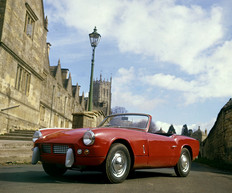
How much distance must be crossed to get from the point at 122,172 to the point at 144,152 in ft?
2.24

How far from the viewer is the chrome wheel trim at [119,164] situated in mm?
4398

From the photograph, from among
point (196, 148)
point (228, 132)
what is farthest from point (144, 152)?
point (228, 132)

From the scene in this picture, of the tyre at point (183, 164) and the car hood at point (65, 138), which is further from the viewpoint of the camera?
the tyre at point (183, 164)

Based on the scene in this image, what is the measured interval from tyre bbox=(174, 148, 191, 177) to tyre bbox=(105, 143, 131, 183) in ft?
6.32

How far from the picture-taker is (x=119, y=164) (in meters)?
4.47

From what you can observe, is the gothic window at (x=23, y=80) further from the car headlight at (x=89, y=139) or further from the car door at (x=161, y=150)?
the car headlight at (x=89, y=139)

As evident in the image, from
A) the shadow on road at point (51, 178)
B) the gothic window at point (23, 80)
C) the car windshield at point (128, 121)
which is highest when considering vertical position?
the gothic window at point (23, 80)

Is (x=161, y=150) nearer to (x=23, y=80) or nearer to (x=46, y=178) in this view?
(x=46, y=178)

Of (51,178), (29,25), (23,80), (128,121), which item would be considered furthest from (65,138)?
(29,25)

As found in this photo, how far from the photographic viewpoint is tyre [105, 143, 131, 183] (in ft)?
14.1

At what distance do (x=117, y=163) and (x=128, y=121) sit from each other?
5.06 ft

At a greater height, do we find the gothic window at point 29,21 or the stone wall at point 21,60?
the gothic window at point 29,21

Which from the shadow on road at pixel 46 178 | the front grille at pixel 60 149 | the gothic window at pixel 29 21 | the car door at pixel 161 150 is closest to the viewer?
the front grille at pixel 60 149

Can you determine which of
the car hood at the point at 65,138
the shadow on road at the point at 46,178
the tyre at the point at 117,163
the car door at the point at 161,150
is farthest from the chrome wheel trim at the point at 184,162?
the car hood at the point at 65,138
